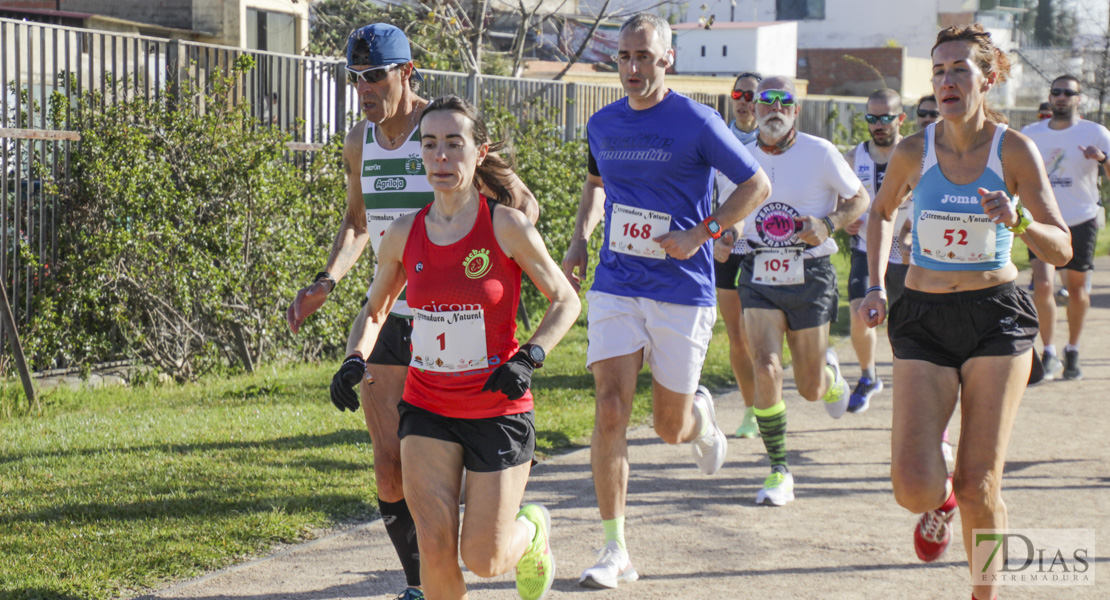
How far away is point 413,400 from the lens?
3850 mm

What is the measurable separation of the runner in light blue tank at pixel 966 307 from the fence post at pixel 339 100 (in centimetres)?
710

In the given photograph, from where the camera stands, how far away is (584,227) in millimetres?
5410

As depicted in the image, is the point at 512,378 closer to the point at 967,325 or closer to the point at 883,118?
the point at 967,325

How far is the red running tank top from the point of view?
3723 mm

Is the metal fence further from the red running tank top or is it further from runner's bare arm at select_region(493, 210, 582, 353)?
runner's bare arm at select_region(493, 210, 582, 353)

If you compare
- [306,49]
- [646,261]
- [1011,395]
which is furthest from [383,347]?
[306,49]

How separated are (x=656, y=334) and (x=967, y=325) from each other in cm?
133

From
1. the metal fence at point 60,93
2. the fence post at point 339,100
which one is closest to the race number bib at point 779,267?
the metal fence at point 60,93

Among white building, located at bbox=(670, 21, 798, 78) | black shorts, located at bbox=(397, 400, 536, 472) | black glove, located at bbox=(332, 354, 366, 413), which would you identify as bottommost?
black shorts, located at bbox=(397, 400, 536, 472)

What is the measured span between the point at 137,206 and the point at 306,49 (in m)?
13.3

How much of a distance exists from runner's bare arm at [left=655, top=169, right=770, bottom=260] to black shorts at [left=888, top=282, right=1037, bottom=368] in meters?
0.89

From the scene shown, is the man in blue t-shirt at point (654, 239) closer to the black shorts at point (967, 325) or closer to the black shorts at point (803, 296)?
the black shorts at point (967, 325)

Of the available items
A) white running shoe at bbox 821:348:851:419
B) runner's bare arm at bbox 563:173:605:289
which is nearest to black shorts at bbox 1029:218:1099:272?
white running shoe at bbox 821:348:851:419

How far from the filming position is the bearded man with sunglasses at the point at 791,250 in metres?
6.17
